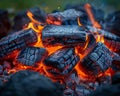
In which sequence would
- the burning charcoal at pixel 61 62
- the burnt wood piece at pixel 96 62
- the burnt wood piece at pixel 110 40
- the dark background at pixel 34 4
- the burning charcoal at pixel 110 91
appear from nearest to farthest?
the burning charcoal at pixel 110 91
the burning charcoal at pixel 61 62
the burnt wood piece at pixel 96 62
the burnt wood piece at pixel 110 40
the dark background at pixel 34 4

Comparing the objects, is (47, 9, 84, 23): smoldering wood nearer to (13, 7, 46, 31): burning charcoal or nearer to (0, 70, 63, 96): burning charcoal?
(13, 7, 46, 31): burning charcoal

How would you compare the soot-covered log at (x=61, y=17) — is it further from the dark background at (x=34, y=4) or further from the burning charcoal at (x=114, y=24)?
the dark background at (x=34, y=4)

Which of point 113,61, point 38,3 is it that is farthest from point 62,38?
point 38,3

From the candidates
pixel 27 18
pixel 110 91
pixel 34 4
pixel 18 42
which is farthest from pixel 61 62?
pixel 34 4

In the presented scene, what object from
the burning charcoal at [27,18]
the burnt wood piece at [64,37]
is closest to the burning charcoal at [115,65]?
the burnt wood piece at [64,37]

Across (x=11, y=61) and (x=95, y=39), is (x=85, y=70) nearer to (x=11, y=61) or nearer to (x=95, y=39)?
(x=95, y=39)

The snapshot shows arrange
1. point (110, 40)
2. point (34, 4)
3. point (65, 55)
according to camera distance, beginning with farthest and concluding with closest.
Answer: point (34, 4)
point (110, 40)
point (65, 55)

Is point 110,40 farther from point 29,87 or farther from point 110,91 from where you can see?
point 29,87
